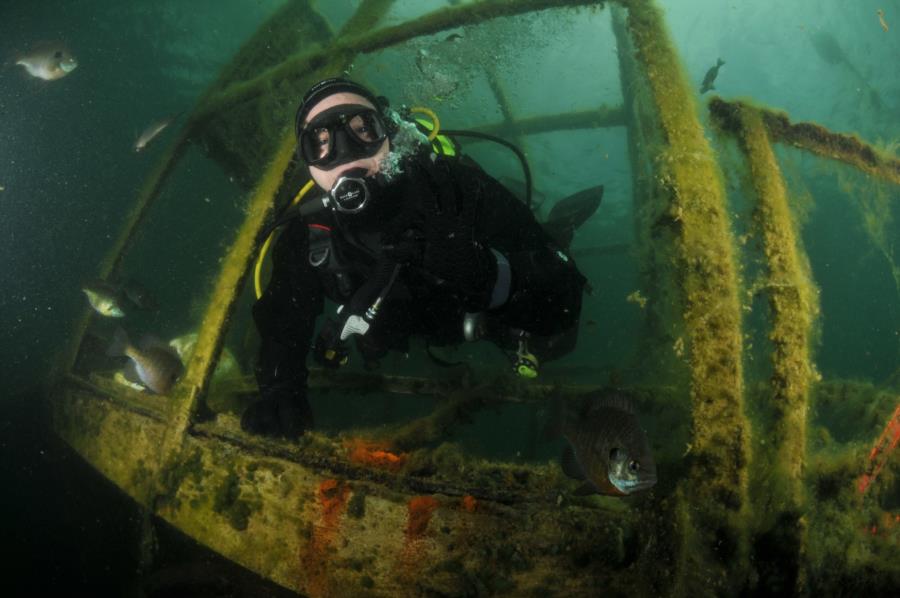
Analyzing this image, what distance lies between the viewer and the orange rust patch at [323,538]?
2216mm

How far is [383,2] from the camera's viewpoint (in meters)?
5.05

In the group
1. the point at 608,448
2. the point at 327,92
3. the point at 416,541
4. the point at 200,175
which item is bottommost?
the point at 416,541

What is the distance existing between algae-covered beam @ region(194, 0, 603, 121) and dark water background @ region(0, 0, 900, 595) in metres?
1.39

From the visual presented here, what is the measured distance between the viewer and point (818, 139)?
253 centimetres

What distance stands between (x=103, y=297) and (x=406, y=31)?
4.34 meters

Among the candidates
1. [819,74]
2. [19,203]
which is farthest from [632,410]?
[819,74]

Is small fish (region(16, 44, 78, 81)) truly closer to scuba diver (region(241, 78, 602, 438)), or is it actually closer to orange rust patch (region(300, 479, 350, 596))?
scuba diver (region(241, 78, 602, 438))

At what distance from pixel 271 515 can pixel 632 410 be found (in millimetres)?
1880

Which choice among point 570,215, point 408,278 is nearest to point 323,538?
point 408,278

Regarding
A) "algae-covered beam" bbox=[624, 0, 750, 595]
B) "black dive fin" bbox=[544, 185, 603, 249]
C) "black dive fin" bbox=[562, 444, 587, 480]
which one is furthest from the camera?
"black dive fin" bbox=[544, 185, 603, 249]

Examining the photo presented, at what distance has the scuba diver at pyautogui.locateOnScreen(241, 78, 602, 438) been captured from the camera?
8.61 feet

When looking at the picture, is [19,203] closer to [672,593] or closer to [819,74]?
[672,593]

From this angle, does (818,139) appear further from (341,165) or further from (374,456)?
(374,456)

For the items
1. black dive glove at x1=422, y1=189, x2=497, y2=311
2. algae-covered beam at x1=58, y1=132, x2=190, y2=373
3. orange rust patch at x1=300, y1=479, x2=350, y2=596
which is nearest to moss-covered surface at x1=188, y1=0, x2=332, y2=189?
algae-covered beam at x1=58, y1=132, x2=190, y2=373
